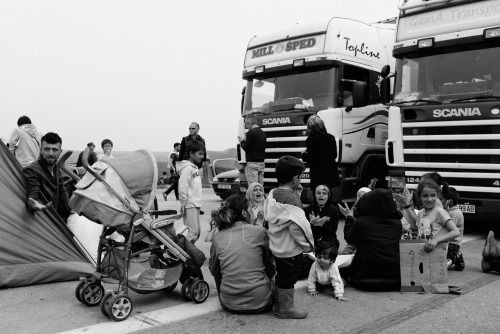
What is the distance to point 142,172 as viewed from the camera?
476 cm

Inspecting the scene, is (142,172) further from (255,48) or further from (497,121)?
(255,48)

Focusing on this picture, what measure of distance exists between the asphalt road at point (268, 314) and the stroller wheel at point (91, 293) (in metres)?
0.08

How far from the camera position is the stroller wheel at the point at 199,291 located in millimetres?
4711

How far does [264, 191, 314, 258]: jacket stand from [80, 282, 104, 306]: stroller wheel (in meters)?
1.59

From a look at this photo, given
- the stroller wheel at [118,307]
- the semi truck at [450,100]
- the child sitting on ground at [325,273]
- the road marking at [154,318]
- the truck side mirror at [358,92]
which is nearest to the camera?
the road marking at [154,318]

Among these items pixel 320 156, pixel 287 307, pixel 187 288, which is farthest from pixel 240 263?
pixel 320 156

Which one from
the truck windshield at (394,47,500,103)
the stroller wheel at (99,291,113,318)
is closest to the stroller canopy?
the stroller wheel at (99,291,113,318)

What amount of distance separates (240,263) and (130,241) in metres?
0.94

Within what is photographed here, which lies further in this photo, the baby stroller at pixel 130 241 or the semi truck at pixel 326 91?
the semi truck at pixel 326 91

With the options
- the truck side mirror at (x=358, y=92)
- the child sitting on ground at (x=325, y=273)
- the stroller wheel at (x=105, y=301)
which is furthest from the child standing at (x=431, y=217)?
the truck side mirror at (x=358, y=92)

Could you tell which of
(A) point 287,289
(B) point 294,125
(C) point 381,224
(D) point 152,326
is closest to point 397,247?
(C) point 381,224

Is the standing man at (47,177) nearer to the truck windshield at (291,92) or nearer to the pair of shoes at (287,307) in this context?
the pair of shoes at (287,307)

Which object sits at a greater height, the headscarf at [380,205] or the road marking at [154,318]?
the headscarf at [380,205]

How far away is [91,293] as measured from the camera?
466 centimetres
